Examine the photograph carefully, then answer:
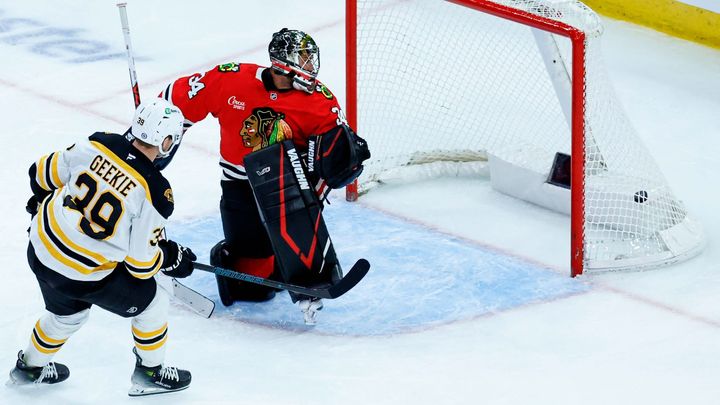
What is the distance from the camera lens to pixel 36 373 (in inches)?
142

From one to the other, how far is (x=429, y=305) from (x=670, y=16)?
2.82 metres

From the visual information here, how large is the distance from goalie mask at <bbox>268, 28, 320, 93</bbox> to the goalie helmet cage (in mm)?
721

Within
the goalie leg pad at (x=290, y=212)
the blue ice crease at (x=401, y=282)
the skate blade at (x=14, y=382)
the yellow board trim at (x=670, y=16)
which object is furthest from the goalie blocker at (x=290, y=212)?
the yellow board trim at (x=670, y=16)

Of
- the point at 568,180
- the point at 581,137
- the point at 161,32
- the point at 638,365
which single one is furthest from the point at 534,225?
the point at 161,32

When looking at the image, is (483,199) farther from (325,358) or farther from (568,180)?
(325,358)

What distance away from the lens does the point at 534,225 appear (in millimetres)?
4734

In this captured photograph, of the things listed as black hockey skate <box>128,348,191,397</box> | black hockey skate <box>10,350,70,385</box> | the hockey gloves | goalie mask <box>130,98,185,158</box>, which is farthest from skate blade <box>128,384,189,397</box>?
the hockey gloves

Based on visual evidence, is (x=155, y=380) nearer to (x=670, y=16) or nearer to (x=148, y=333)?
(x=148, y=333)

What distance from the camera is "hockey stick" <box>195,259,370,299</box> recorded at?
392cm

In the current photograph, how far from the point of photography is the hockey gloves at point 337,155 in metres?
3.86

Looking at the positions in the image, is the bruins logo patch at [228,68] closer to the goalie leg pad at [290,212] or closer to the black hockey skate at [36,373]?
the goalie leg pad at [290,212]

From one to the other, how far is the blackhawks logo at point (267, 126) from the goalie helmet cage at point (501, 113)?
0.83 meters

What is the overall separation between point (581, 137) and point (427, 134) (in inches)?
43.3

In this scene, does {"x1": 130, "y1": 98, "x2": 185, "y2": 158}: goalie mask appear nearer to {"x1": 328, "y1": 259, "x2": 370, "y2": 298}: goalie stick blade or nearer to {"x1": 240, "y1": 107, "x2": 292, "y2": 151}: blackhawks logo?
{"x1": 240, "y1": 107, "x2": 292, "y2": 151}: blackhawks logo
